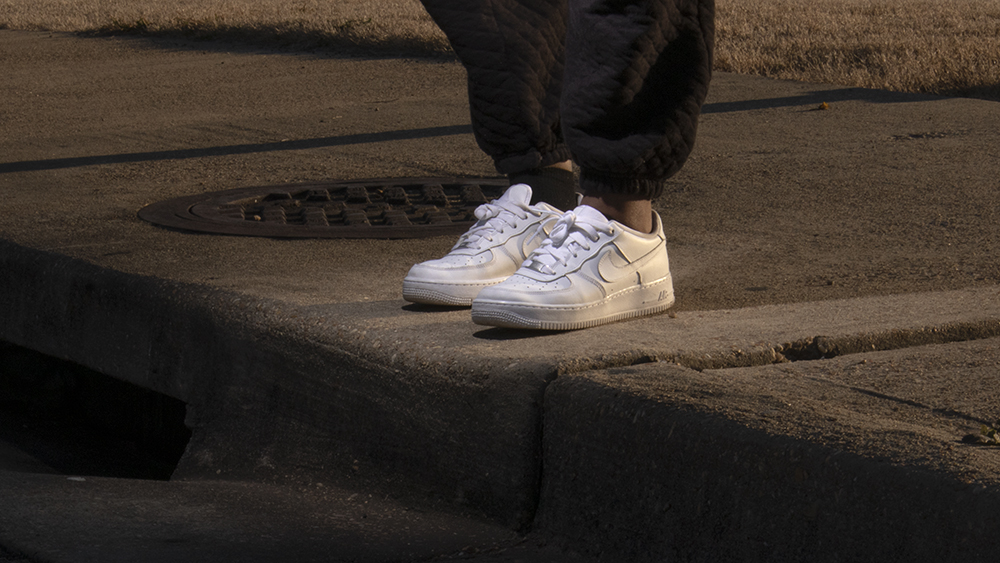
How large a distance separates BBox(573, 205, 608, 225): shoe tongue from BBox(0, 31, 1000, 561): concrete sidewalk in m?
0.19

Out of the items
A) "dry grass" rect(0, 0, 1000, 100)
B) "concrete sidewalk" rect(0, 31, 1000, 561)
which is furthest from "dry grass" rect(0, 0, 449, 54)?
"concrete sidewalk" rect(0, 31, 1000, 561)

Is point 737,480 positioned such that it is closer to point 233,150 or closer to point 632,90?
point 632,90

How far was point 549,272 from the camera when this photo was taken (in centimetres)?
194

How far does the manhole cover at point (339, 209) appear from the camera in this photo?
294 centimetres

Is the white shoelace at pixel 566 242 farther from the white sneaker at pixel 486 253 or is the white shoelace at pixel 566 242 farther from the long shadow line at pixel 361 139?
the long shadow line at pixel 361 139

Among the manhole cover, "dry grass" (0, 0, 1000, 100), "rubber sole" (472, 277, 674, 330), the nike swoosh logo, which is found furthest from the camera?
"dry grass" (0, 0, 1000, 100)

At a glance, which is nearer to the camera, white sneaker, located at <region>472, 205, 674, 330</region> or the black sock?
white sneaker, located at <region>472, 205, 674, 330</region>

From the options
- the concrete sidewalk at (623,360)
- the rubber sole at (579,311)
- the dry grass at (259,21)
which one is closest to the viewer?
the concrete sidewalk at (623,360)

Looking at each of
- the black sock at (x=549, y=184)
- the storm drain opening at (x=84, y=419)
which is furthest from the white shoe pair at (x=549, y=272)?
the storm drain opening at (x=84, y=419)

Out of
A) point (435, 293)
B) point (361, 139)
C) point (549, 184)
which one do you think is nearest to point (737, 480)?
point (435, 293)

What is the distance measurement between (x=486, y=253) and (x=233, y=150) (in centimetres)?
241

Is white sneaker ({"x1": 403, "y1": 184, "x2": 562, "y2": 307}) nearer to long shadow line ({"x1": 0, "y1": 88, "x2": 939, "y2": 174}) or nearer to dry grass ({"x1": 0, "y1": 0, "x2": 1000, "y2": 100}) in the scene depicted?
long shadow line ({"x1": 0, "y1": 88, "x2": 939, "y2": 174})

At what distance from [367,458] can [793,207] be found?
1779 millimetres

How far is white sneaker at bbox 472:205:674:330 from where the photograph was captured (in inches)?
73.2
